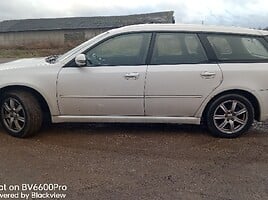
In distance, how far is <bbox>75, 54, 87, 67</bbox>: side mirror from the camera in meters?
4.62

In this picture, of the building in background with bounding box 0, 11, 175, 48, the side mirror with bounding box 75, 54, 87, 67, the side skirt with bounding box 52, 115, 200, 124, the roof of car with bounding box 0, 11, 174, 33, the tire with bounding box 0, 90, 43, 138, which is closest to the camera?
the side mirror with bounding box 75, 54, 87, 67

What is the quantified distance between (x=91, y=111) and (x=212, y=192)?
7.22 feet

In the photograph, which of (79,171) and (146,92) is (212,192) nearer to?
(79,171)

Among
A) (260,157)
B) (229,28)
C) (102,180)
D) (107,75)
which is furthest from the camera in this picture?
(229,28)

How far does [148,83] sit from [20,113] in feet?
6.18

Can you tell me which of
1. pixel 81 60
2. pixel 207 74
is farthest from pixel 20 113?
pixel 207 74

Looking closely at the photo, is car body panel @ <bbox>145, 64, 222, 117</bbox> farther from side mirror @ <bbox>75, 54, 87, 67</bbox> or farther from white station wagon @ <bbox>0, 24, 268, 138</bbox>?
side mirror @ <bbox>75, 54, 87, 67</bbox>

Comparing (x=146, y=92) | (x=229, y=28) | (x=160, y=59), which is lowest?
(x=146, y=92)

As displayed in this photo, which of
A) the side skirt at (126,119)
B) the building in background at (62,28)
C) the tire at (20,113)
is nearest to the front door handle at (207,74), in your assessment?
the side skirt at (126,119)

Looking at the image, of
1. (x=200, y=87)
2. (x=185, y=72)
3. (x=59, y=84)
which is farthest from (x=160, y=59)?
(x=59, y=84)

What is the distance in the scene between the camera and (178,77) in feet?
15.3

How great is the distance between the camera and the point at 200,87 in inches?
186

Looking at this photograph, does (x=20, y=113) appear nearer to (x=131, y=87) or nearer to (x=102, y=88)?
(x=102, y=88)

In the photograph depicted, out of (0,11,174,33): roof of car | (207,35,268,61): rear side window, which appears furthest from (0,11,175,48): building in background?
(207,35,268,61): rear side window
